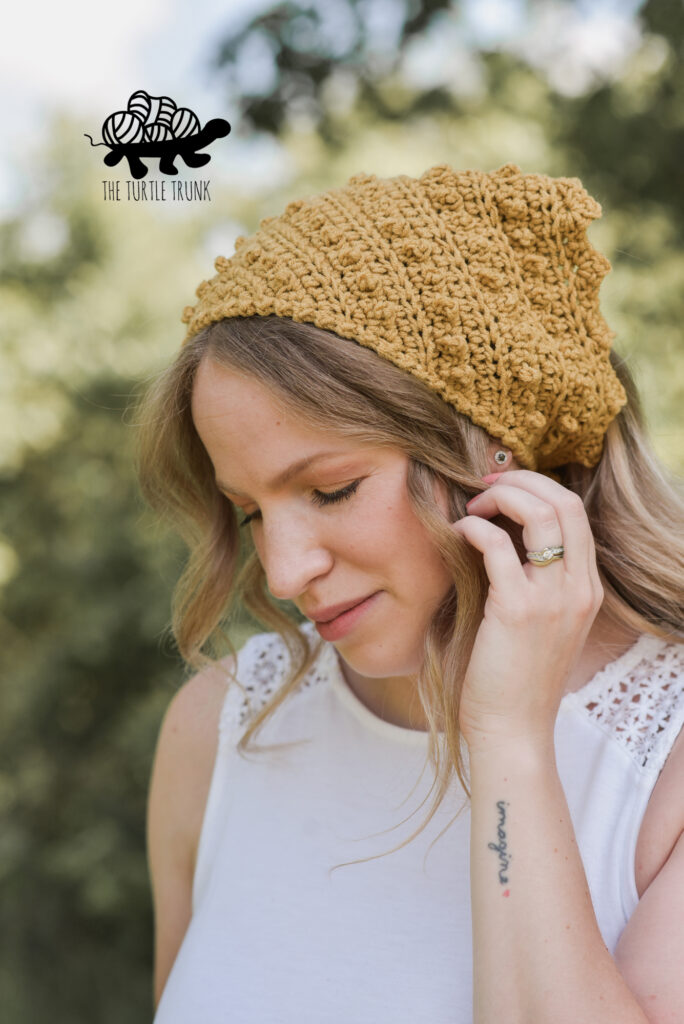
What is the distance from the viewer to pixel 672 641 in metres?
1.75

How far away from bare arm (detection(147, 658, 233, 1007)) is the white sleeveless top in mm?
97

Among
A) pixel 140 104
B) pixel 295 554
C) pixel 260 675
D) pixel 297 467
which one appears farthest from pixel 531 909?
pixel 140 104

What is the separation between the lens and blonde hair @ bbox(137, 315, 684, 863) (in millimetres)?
1611

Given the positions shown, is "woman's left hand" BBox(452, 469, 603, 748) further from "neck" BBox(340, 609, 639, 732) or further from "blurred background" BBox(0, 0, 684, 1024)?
"blurred background" BBox(0, 0, 684, 1024)

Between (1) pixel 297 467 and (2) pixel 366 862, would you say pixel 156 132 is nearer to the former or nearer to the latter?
(1) pixel 297 467

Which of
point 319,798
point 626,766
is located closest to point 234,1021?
point 319,798

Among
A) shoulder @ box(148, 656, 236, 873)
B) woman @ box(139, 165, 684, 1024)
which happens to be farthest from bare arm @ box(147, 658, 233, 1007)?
woman @ box(139, 165, 684, 1024)

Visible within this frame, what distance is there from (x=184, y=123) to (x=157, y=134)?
0.33 m

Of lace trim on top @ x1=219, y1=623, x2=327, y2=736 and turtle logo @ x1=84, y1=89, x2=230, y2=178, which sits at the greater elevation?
turtle logo @ x1=84, y1=89, x2=230, y2=178

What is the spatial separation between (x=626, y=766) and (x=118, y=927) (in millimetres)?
2951

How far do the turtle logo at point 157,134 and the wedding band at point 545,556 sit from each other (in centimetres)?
215

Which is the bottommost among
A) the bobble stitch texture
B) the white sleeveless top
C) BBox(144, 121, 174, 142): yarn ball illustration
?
the white sleeveless top

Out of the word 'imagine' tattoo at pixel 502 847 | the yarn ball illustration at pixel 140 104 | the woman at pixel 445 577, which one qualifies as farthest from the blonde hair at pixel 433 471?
the yarn ball illustration at pixel 140 104

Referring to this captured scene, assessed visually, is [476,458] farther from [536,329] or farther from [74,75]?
[74,75]
